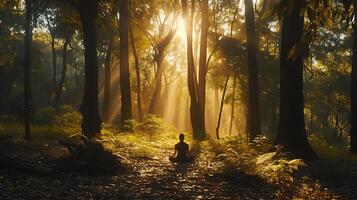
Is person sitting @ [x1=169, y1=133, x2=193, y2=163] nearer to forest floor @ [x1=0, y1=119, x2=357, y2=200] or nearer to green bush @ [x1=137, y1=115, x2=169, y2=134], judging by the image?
forest floor @ [x1=0, y1=119, x2=357, y2=200]

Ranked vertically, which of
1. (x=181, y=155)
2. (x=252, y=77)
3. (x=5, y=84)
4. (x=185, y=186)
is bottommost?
(x=185, y=186)

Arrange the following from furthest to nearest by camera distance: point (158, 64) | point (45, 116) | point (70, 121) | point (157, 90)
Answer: point (157, 90), point (158, 64), point (45, 116), point (70, 121)

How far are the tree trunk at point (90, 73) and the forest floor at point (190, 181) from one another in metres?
3.71

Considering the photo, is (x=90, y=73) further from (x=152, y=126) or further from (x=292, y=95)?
(x=152, y=126)

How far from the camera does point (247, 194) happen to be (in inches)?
361

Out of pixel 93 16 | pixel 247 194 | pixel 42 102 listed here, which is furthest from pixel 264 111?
pixel 247 194

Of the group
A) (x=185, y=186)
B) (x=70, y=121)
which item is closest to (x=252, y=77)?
(x=70, y=121)

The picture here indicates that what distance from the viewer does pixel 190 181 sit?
10.5 meters

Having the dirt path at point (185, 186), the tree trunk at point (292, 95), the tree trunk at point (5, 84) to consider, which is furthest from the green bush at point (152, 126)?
the tree trunk at point (5, 84)

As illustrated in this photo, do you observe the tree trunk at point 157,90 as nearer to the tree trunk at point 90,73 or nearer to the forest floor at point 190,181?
the tree trunk at point 90,73

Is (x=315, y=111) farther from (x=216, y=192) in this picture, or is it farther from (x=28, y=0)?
(x=216, y=192)

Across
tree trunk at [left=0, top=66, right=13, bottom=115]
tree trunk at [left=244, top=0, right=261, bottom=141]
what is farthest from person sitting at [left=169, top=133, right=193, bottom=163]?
tree trunk at [left=0, top=66, right=13, bottom=115]

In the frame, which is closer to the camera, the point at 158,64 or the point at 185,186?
the point at 185,186

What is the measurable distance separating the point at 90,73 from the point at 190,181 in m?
8.40
